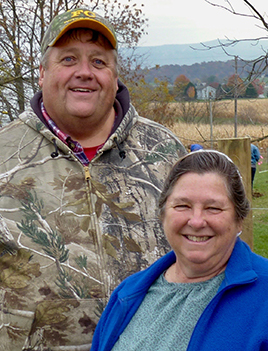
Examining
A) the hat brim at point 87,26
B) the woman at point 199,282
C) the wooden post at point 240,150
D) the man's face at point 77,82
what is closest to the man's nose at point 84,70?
the man's face at point 77,82

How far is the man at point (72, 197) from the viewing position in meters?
2.39

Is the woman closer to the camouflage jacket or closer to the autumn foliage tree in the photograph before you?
the camouflage jacket

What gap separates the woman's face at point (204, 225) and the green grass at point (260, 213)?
10.3 ft

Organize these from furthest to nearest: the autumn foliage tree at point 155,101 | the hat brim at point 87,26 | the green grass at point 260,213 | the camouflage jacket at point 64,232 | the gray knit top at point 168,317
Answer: the autumn foliage tree at point 155,101, the green grass at point 260,213, the hat brim at point 87,26, the camouflage jacket at point 64,232, the gray knit top at point 168,317

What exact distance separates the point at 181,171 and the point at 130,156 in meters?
0.96

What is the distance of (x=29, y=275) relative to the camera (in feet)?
7.95

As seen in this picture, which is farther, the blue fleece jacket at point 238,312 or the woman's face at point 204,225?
the woman's face at point 204,225

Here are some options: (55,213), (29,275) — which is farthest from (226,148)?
(29,275)

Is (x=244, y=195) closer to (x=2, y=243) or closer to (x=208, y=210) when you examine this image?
(x=208, y=210)

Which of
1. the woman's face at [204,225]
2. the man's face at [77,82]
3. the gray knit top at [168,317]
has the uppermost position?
the man's face at [77,82]

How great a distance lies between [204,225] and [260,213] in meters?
10.1

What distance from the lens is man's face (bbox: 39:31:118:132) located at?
261 cm

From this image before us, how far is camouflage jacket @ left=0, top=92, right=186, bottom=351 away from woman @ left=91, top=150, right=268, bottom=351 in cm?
45

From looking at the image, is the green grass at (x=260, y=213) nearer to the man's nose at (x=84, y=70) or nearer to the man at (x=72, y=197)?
the man at (x=72, y=197)
